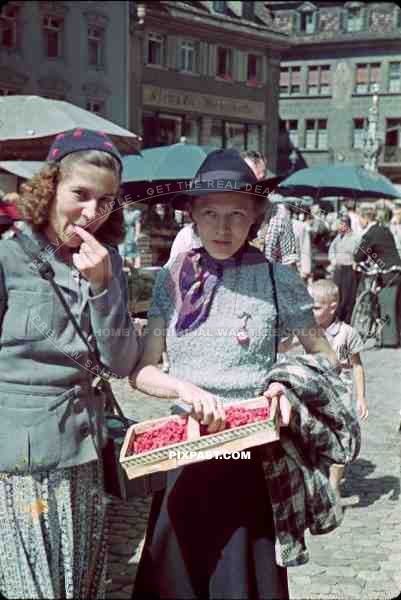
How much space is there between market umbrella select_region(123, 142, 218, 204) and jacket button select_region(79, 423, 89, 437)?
22.1 inches

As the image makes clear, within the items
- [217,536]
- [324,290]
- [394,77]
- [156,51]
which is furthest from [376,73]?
[217,536]

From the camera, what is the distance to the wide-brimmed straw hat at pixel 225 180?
1.93 meters

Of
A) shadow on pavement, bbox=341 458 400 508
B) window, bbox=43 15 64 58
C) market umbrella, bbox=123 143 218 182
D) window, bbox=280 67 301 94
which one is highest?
window, bbox=43 15 64 58

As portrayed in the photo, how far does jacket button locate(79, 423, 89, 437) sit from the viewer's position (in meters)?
1.86

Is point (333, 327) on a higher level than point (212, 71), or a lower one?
lower

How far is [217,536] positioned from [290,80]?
125 cm

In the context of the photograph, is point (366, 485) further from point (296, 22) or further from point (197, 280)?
point (296, 22)

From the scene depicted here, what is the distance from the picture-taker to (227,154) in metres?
2.02

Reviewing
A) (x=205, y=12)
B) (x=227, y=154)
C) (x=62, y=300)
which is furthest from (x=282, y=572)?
(x=205, y=12)

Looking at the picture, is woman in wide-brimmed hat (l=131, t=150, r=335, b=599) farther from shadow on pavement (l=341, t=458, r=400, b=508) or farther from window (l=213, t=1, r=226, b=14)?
shadow on pavement (l=341, t=458, r=400, b=508)

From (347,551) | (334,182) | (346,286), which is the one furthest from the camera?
(346,286)

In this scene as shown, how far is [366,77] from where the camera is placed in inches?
86.0

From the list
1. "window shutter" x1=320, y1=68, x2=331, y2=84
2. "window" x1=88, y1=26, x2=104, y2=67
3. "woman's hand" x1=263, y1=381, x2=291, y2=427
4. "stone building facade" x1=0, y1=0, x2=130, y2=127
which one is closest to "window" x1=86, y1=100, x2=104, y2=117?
"stone building facade" x1=0, y1=0, x2=130, y2=127

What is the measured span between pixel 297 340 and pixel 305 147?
587mm
